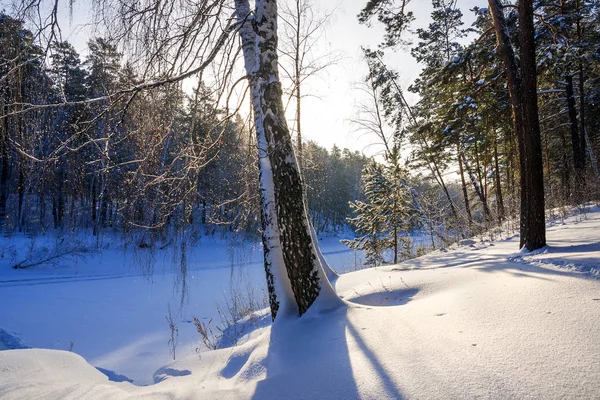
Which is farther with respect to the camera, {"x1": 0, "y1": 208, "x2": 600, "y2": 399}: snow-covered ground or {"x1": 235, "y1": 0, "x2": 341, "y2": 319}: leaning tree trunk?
{"x1": 235, "y1": 0, "x2": 341, "y2": 319}: leaning tree trunk

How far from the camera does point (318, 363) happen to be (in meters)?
2.15

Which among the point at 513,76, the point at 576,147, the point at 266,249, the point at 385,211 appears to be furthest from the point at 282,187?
the point at 576,147

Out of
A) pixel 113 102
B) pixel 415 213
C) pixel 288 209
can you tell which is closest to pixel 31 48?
pixel 113 102

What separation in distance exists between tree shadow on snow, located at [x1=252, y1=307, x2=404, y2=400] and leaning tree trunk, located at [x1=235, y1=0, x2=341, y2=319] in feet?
1.12

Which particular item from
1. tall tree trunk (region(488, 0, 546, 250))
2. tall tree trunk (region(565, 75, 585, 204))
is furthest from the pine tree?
tall tree trunk (region(488, 0, 546, 250))

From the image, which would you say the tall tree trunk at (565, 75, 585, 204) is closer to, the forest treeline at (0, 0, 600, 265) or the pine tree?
the forest treeline at (0, 0, 600, 265)

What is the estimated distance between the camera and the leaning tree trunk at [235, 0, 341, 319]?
11.0ft

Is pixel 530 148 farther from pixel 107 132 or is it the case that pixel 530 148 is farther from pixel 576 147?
pixel 576 147

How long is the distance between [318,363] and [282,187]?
1.76 metres

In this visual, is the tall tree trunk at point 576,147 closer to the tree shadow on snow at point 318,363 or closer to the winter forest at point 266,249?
the winter forest at point 266,249

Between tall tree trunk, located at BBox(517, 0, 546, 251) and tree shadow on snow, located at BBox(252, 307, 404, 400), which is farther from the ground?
tall tree trunk, located at BBox(517, 0, 546, 251)

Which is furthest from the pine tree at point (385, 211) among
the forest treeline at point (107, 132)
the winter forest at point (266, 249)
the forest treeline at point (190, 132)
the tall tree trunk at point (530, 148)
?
the forest treeline at point (107, 132)

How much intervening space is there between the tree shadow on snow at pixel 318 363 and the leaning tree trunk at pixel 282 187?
340mm

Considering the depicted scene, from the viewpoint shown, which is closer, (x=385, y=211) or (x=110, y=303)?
Result: (x=110, y=303)
